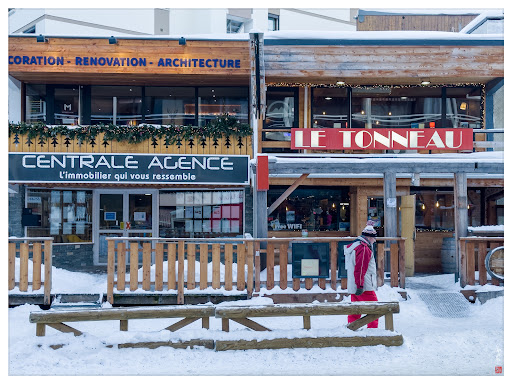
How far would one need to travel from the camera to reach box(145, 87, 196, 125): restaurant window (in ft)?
50.3

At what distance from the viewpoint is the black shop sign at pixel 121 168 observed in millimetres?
13102

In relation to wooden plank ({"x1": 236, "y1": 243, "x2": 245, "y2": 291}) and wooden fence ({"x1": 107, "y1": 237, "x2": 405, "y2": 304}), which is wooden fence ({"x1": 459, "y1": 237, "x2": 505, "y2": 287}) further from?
wooden plank ({"x1": 236, "y1": 243, "x2": 245, "y2": 291})

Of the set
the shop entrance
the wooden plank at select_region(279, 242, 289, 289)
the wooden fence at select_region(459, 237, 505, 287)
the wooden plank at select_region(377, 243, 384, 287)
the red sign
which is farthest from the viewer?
the shop entrance

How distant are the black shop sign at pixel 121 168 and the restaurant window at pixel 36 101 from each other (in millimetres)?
2241

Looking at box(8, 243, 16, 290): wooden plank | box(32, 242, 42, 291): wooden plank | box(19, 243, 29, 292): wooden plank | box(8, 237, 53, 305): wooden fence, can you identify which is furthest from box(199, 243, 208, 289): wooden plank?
box(8, 243, 16, 290): wooden plank

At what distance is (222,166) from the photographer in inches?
521

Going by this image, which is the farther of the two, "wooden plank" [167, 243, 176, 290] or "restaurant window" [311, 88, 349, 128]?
"restaurant window" [311, 88, 349, 128]

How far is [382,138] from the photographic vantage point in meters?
11.3

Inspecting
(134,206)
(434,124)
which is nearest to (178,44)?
(134,206)

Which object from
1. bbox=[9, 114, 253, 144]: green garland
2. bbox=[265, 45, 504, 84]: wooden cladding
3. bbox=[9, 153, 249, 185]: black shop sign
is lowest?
bbox=[9, 153, 249, 185]: black shop sign

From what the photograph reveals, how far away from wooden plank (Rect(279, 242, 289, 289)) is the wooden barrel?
17.5 feet

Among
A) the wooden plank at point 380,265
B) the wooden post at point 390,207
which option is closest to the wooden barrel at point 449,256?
the wooden post at point 390,207

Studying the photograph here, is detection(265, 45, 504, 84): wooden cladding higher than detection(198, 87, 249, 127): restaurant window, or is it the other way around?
detection(265, 45, 504, 84): wooden cladding
